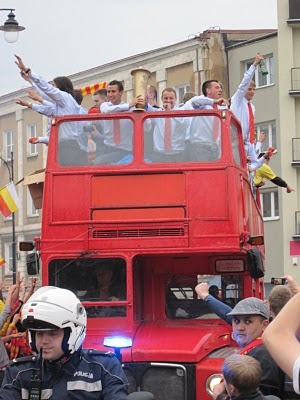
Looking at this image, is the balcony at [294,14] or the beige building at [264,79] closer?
the beige building at [264,79]

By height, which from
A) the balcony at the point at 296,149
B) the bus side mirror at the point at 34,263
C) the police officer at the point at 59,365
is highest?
the balcony at the point at 296,149

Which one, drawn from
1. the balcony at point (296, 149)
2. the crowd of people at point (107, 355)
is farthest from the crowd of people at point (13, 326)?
the balcony at point (296, 149)

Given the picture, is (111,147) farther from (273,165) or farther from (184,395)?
(273,165)

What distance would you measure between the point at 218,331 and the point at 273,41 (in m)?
38.2

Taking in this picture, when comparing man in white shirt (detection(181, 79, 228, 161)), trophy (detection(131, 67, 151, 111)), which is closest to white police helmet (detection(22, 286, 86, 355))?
man in white shirt (detection(181, 79, 228, 161))

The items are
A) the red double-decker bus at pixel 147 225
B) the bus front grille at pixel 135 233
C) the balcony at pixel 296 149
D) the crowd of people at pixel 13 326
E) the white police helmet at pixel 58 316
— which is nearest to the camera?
the white police helmet at pixel 58 316

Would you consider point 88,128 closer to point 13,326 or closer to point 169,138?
point 169,138

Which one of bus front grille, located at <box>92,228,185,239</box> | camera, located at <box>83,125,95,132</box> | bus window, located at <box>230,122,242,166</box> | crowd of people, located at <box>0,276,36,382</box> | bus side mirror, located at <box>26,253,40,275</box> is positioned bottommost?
crowd of people, located at <box>0,276,36,382</box>

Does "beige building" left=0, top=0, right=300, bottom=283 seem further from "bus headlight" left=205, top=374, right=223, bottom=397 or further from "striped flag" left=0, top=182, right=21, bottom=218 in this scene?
"bus headlight" left=205, top=374, right=223, bottom=397

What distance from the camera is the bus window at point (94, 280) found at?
12078 millimetres

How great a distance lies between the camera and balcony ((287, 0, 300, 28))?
1886 inches

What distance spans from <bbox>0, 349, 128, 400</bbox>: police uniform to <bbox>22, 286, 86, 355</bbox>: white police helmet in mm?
82

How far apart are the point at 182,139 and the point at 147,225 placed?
3.48ft

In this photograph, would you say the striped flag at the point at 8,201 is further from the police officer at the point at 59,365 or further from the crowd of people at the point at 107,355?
the police officer at the point at 59,365
